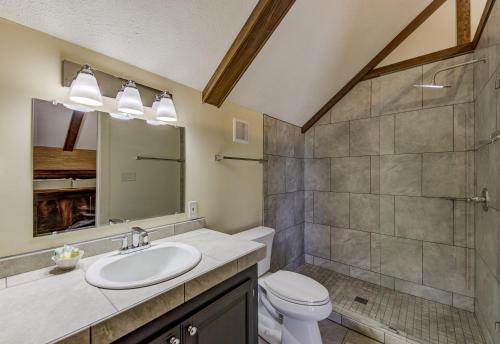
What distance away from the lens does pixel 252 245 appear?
1273mm

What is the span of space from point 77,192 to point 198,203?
2.46ft

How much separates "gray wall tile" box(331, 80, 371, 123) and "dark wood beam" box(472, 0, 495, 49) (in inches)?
32.1

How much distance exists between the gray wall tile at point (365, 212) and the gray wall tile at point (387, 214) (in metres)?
0.04

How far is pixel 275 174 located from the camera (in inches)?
95.6

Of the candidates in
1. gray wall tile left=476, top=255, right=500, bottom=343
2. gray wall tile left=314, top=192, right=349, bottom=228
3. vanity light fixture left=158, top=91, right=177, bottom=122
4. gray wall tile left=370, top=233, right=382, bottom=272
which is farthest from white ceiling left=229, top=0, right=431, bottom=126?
gray wall tile left=476, top=255, right=500, bottom=343

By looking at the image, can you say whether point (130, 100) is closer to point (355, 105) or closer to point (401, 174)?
point (355, 105)

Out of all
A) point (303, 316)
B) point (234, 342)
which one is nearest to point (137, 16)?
point (234, 342)

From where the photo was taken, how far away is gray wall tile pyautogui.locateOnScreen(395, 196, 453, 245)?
1997mm

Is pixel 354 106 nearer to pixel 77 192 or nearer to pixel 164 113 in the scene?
pixel 164 113

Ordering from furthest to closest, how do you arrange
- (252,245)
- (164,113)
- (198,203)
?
(198,203)
(164,113)
(252,245)

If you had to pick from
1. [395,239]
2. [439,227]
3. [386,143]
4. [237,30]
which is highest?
[237,30]

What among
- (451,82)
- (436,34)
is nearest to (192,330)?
(451,82)

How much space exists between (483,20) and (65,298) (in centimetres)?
297

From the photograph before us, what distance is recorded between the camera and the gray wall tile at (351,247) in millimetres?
2416
